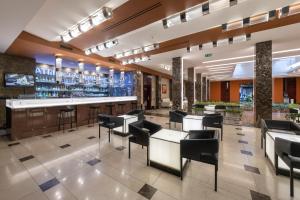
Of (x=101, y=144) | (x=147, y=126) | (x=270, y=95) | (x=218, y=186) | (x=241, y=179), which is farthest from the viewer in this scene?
(x=270, y=95)

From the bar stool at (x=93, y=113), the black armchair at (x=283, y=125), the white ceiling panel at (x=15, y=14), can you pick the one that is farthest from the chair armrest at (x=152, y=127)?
the bar stool at (x=93, y=113)

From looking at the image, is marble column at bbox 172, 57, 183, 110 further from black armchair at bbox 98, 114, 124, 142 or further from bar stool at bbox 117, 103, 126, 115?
black armchair at bbox 98, 114, 124, 142

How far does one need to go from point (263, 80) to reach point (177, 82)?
3.31 m

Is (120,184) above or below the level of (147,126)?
below

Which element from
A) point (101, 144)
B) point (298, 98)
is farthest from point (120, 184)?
point (298, 98)

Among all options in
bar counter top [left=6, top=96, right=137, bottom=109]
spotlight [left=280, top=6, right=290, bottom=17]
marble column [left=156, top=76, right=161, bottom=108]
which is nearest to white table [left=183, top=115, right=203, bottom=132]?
spotlight [left=280, top=6, right=290, bottom=17]

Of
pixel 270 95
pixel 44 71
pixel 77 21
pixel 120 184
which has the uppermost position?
pixel 77 21

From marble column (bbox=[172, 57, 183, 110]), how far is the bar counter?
362 centimetres

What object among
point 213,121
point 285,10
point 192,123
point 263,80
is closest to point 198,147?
point 213,121

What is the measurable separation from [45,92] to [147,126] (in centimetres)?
654

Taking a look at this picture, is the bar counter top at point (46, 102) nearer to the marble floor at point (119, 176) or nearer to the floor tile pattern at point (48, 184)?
the marble floor at point (119, 176)

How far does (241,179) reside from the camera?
2219 millimetres

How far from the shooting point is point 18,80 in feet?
18.9

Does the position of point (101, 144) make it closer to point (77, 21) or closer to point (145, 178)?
point (145, 178)
